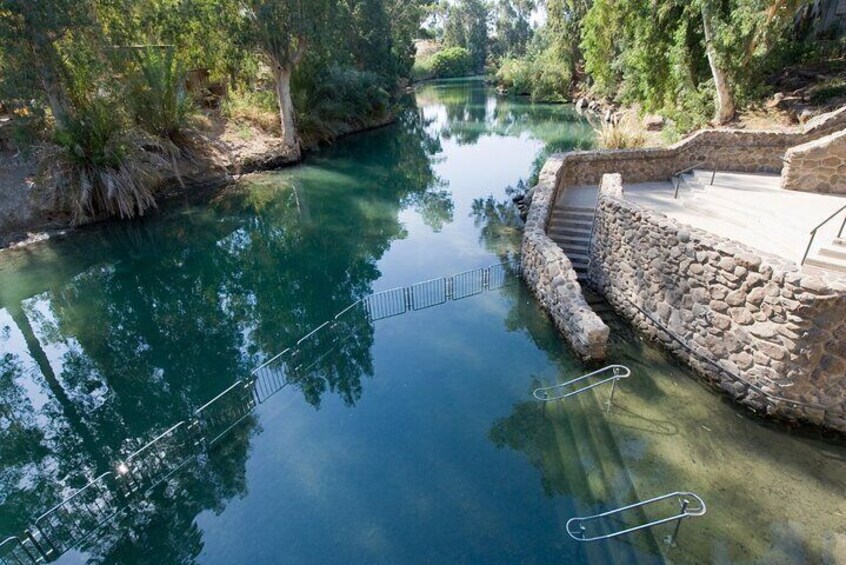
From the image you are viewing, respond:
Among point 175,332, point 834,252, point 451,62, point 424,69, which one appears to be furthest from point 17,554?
point 451,62

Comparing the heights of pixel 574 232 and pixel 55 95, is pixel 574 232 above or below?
below

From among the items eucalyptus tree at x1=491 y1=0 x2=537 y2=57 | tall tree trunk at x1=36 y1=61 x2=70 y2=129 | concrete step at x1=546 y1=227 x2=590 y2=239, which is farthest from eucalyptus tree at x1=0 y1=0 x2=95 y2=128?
eucalyptus tree at x1=491 y1=0 x2=537 y2=57

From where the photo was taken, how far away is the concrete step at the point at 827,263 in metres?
7.70

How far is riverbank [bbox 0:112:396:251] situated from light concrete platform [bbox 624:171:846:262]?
1971cm

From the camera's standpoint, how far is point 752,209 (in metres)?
10.9

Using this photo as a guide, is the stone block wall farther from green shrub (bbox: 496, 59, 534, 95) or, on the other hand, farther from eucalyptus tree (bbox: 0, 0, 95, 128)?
green shrub (bbox: 496, 59, 534, 95)

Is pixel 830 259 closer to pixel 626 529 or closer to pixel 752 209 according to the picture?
pixel 752 209

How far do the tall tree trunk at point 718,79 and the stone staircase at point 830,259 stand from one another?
43.6ft

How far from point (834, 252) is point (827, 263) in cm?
27

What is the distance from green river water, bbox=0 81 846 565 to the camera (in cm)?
629

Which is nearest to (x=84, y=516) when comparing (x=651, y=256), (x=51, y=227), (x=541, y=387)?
(x=541, y=387)

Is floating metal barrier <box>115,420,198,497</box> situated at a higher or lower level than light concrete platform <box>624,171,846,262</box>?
lower

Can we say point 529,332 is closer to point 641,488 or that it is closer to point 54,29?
point 641,488

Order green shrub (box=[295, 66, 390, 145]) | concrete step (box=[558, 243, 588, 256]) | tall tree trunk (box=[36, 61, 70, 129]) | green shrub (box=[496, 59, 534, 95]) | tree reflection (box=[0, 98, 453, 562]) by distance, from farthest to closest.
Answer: green shrub (box=[496, 59, 534, 95]) < green shrub (box=[295, 66, 390, 145]) < tall tree trunk (box=[36, 61, 70, 129]) < concrete step (box=[558, 243, 588, 256]) < tree reflection (box=[0, 98, 453, 562])
